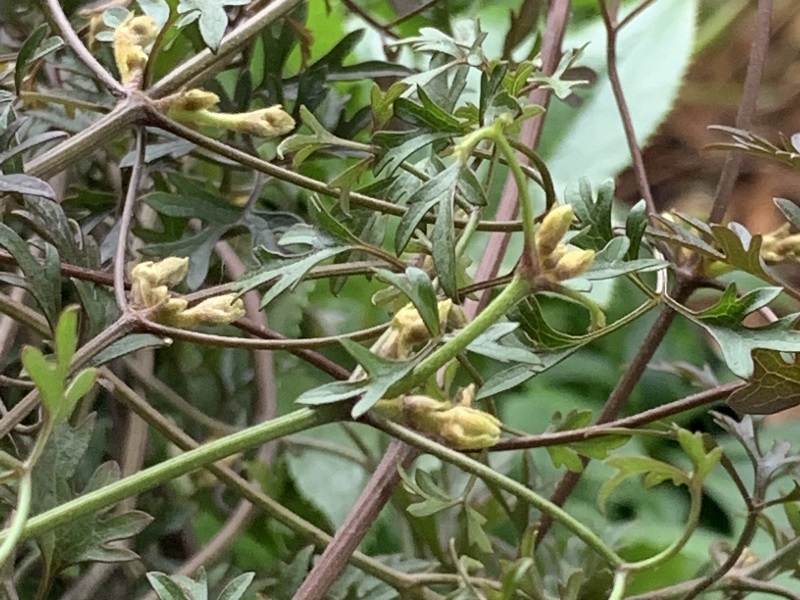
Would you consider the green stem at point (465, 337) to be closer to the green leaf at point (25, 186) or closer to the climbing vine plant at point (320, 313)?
the climbing vine plant at point (320, 313)

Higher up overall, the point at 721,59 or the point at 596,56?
the point at 596,56

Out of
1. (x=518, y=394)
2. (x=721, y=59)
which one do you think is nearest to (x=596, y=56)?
(x=518, y=394)

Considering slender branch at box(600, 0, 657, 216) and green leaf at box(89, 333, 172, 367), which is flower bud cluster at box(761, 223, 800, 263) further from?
green leaf at box(89, 333, 172, 367)

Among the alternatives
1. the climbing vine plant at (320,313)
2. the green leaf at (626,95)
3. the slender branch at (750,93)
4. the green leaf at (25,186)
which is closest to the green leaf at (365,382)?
the climbing vine plant at (320,313)

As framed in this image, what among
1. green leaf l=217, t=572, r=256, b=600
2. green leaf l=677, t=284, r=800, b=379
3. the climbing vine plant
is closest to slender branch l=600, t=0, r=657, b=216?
the climbing vine plant

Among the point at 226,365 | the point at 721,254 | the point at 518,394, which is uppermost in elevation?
the point at 721,254

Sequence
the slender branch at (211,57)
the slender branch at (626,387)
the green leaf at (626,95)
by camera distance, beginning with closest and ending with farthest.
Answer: the slender branch at (211,57) < the slender branch at (626,387) < the green leaf at (626,95)

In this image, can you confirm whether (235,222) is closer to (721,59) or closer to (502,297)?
(502,297)
